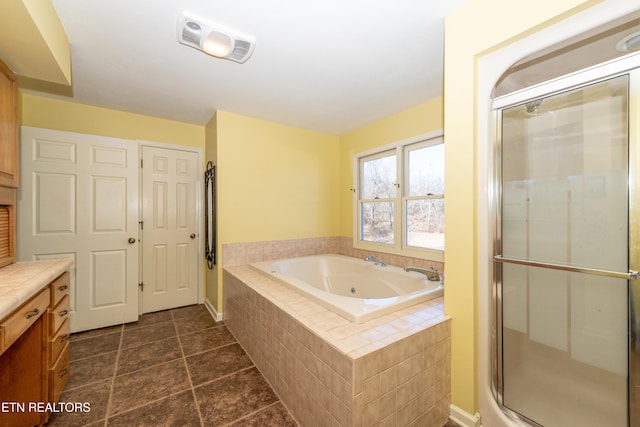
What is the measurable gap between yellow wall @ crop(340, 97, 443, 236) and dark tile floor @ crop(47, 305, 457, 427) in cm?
207

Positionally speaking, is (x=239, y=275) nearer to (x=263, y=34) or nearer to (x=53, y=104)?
(x=263, y=34)

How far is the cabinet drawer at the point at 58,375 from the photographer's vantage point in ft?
4.57

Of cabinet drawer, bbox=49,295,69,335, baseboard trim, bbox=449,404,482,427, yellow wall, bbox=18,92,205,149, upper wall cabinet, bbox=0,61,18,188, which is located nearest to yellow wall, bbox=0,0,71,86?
upper wall cabinet, bbox=0,61,18,188

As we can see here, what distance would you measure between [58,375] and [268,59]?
235 centimetres

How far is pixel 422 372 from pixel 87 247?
305cm

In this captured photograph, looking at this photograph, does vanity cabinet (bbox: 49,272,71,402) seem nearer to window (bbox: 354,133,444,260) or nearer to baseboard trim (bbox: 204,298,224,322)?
baseboard trim (bbox: 204,298,224,322)

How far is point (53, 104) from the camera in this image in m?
2.47

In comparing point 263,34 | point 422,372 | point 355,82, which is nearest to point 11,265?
point 263,34

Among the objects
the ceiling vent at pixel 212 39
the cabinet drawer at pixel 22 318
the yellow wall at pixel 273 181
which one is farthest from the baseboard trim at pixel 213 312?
the ceiling vent at pixel 212 39

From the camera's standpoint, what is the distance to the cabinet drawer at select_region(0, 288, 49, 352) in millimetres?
977

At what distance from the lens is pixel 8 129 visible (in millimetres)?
1487

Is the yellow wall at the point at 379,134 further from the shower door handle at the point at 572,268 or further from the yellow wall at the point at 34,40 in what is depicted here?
the yellow wall at the point at 34,40

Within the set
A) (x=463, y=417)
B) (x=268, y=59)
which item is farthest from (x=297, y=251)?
(x=463, y=417)

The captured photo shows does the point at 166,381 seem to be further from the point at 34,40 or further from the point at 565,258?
the point at 565,258
